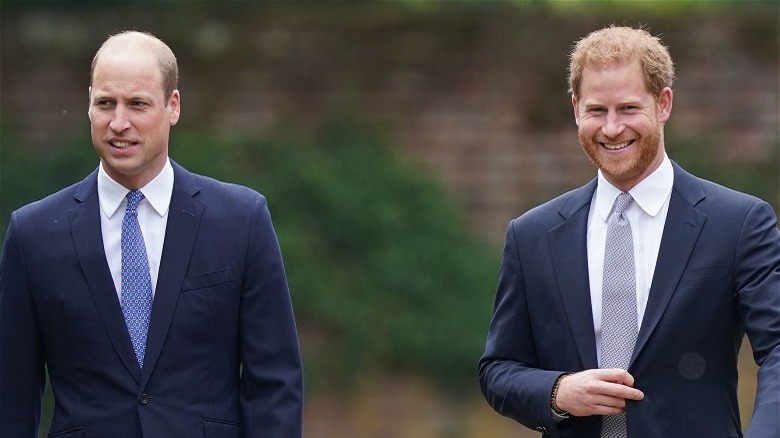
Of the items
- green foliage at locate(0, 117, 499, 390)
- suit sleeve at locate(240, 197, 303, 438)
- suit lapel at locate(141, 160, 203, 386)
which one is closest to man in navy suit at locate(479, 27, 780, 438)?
suit sleeve at locate(240, 197, 303, 438)

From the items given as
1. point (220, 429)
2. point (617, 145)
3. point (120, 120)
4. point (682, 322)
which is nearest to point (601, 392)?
point (682, 322)

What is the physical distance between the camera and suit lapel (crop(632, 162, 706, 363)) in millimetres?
3920

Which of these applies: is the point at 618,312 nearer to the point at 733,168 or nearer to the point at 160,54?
the point at 160,54

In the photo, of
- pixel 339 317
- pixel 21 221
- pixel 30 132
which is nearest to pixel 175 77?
pixel 21 221

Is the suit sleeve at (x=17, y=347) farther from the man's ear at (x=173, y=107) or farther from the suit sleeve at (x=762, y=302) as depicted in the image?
the suit sleeve at (x=762, y=302)

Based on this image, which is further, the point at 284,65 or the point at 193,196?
the point at 284,65

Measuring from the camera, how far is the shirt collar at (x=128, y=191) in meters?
4.23

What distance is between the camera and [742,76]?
8.65 metres

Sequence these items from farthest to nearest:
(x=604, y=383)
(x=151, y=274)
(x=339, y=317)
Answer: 1. (x=339, y=317)
2. (x=151, y=274)
3. (x=604, y=383)

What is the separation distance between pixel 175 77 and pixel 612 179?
51.4 inches

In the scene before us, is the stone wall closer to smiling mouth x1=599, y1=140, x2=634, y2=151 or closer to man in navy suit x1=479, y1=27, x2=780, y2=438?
man in navy suit x1=479, y1=27, x2=780, y2=438

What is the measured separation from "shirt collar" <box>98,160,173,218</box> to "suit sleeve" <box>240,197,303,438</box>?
0.27 m

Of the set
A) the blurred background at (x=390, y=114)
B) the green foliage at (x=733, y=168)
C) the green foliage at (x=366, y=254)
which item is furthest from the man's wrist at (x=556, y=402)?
the green foliage at (x=733, y=168)

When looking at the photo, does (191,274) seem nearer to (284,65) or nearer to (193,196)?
(193,196)
